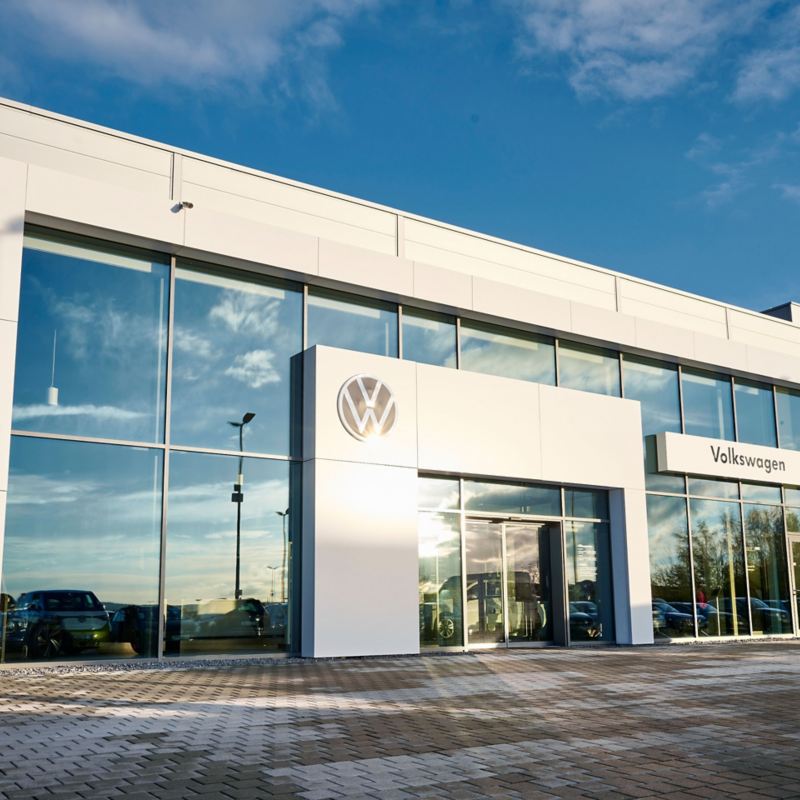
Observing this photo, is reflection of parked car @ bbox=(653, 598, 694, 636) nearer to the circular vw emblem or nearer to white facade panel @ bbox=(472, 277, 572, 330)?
white facade panel @ bbox=(472, 277, 572, 330)

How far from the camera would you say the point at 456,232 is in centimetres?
1758

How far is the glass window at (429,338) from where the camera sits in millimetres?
16703

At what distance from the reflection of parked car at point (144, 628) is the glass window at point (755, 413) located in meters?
→ 14.9

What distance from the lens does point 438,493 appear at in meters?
16.4

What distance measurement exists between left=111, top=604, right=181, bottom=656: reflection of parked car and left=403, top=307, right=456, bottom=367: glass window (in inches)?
243

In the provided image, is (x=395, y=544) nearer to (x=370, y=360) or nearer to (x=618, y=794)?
(x=370, y=360)

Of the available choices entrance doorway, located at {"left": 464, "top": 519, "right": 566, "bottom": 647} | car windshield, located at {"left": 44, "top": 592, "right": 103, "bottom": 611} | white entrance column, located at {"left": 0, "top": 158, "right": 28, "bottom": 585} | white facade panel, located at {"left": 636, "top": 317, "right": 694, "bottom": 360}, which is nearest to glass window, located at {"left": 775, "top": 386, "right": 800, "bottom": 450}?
white facade panel, located at {"left": 636, "top": 317, "right": 694, "bottom": 360}

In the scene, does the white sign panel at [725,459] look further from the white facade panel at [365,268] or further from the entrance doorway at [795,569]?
the white facade panel at [365,268]

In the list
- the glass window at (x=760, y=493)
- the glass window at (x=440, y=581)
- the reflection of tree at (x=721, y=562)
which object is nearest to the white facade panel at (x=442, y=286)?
the glass window at (x=440, y=581)

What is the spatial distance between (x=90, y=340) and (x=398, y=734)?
319 inches

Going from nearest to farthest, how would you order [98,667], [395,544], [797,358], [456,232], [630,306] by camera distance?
[98,667]
[395,544]
[456,232]
[630,306]
[797,358]

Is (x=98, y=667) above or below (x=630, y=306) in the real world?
below

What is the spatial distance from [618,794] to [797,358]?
69.6 ft

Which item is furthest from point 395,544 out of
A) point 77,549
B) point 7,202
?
point 7,202
